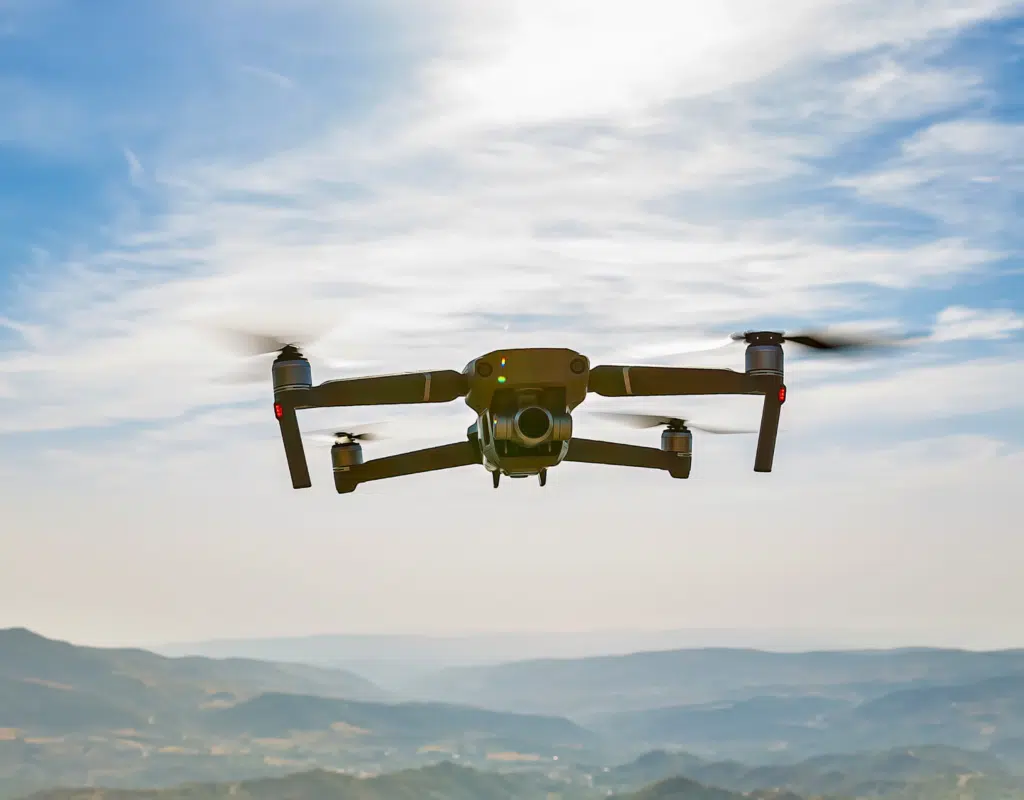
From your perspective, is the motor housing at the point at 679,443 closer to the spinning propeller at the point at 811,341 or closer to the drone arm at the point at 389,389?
the spinning propeller at the point at 811,341

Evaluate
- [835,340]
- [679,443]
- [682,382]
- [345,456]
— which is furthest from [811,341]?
[345,456]

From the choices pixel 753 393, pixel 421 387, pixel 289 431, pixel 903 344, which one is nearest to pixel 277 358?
pixel 289 431

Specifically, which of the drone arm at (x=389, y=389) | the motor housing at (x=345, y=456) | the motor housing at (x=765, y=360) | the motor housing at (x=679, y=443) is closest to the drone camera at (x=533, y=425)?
the drone arm at (x=389, y=389)

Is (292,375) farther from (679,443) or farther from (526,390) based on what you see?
(679,443)

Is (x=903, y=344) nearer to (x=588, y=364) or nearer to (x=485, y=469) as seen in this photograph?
(x=588, y=364)

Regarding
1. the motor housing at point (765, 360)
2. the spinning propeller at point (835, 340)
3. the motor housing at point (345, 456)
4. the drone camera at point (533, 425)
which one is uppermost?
the spinning propeller at point (835, 340)
